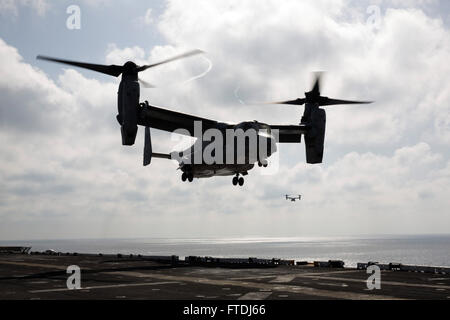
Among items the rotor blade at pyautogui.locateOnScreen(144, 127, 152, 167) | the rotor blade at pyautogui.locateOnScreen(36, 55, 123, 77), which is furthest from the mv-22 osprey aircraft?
the rotor blade at pyautogui.locateOnScreen(144, 127, 152, 167)

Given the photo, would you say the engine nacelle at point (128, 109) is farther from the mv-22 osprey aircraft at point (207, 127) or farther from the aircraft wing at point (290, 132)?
the aircraft wing at point (290, 132)

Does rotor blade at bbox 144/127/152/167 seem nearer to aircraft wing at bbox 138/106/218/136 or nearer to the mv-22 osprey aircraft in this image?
the mv-22 osprey aircraft

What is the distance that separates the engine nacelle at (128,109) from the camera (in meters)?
26.1

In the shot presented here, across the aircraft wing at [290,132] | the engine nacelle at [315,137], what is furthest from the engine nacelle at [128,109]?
the engine nacelle at [315,137]

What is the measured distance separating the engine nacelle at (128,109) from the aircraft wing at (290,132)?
14290mm

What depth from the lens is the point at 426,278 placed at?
Answer: 35.2m

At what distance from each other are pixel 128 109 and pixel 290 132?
16.6 metres

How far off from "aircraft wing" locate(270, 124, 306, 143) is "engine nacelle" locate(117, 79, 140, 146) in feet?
46.9

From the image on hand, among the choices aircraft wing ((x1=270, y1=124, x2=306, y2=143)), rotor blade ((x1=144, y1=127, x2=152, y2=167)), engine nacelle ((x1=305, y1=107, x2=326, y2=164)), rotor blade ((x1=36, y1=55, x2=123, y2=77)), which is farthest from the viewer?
rotor blade ((x1=144, y1=127, x2=152, y2=167))

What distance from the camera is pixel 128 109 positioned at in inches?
1027

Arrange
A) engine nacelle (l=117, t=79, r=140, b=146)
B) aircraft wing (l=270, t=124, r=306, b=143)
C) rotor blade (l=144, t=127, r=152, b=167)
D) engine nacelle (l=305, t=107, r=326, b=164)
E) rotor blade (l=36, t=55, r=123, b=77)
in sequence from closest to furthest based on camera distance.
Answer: engine nacelle (l=117, t=79, r=140, b=146), rotor blade (l=36, t=55, r=123, b=77), engine nacelle (l=305, t=107, r=326, b=164), aircraft wing (l=270, t=124, r=306, b=143), rotor blade (l=144, t=127, r=152, b=167)

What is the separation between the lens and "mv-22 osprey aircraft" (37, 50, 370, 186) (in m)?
26.5
